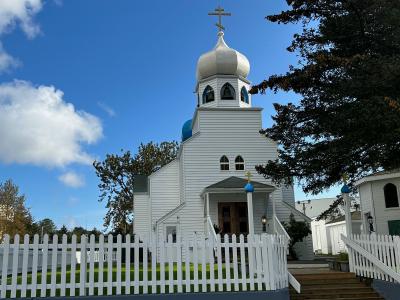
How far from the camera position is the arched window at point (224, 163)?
2502 centimetres

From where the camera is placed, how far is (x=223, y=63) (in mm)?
28297

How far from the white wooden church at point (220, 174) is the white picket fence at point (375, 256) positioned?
29.8 ft

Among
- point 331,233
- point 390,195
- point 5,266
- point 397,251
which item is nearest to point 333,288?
point 397,251

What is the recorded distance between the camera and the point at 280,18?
1299cm

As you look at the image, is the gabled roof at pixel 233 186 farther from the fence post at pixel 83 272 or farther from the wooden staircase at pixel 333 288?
the fence post at pixel 83 272

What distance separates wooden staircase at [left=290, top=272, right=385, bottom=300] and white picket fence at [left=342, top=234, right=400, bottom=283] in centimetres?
38

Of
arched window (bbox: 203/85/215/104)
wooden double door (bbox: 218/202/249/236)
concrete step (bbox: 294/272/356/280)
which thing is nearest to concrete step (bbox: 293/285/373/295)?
concrete step (bbox: 294/272/356/280)

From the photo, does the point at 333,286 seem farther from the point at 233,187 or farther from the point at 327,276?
the point at 233,187

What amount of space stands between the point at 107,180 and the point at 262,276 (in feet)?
122

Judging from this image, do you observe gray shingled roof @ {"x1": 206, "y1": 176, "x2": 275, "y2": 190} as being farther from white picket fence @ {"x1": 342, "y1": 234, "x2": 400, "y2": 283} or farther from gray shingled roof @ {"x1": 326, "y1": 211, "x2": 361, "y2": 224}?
gray shingled roof @ {"x1": 326, "y1": 211, "x2": 361, "y2": 224}

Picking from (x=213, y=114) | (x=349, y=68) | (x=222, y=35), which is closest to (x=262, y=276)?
(x=349, y=68)

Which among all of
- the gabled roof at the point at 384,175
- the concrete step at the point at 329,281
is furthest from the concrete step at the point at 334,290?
the gabled roof at the point at 384,175

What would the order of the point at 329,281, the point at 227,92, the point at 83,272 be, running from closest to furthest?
the point at 83,272 → the point at 329,281 → the point at 227,92

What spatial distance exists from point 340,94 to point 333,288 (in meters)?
5.24
